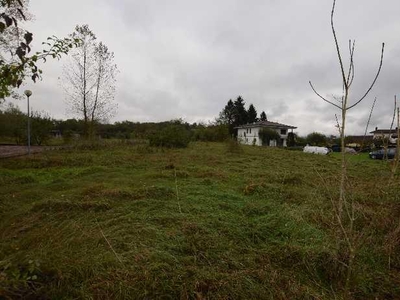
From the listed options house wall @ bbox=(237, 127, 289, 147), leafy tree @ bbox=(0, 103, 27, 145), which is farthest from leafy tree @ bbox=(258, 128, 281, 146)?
leafy tree @ bbox=(0, 103, 27, 145)

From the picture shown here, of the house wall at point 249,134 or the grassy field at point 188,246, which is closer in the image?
the grassy field at point 188,246

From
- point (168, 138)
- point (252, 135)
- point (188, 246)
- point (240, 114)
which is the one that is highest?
point (240, 114)

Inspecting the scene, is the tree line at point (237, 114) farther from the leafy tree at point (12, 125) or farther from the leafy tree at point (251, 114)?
the leafy tree at point (12, 125)

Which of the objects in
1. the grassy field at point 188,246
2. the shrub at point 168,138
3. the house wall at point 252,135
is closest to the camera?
the grassy field at point 188,246

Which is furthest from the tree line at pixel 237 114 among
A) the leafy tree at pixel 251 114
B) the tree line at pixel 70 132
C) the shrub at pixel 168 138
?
the shrub at pixel 168 138

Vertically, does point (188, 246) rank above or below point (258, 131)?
below

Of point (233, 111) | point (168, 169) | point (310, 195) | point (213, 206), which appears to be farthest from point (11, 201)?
point (233, 111)

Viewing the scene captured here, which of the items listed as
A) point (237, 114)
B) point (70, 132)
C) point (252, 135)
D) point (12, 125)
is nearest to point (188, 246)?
point (70, 132)

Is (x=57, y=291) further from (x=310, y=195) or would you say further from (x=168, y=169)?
(x=168, y=169)

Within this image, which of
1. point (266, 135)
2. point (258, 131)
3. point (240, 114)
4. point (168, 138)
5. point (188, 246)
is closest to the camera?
point (188, 246)

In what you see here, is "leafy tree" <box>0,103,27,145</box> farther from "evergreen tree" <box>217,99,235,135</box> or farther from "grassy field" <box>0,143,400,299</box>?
"evergreen tree" <box>217,99,235,135</box>

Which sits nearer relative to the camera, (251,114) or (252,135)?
(252,135)

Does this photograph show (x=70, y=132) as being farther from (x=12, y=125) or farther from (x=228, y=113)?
(x=228, y=113)

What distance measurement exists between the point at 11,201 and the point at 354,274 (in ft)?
20.0
